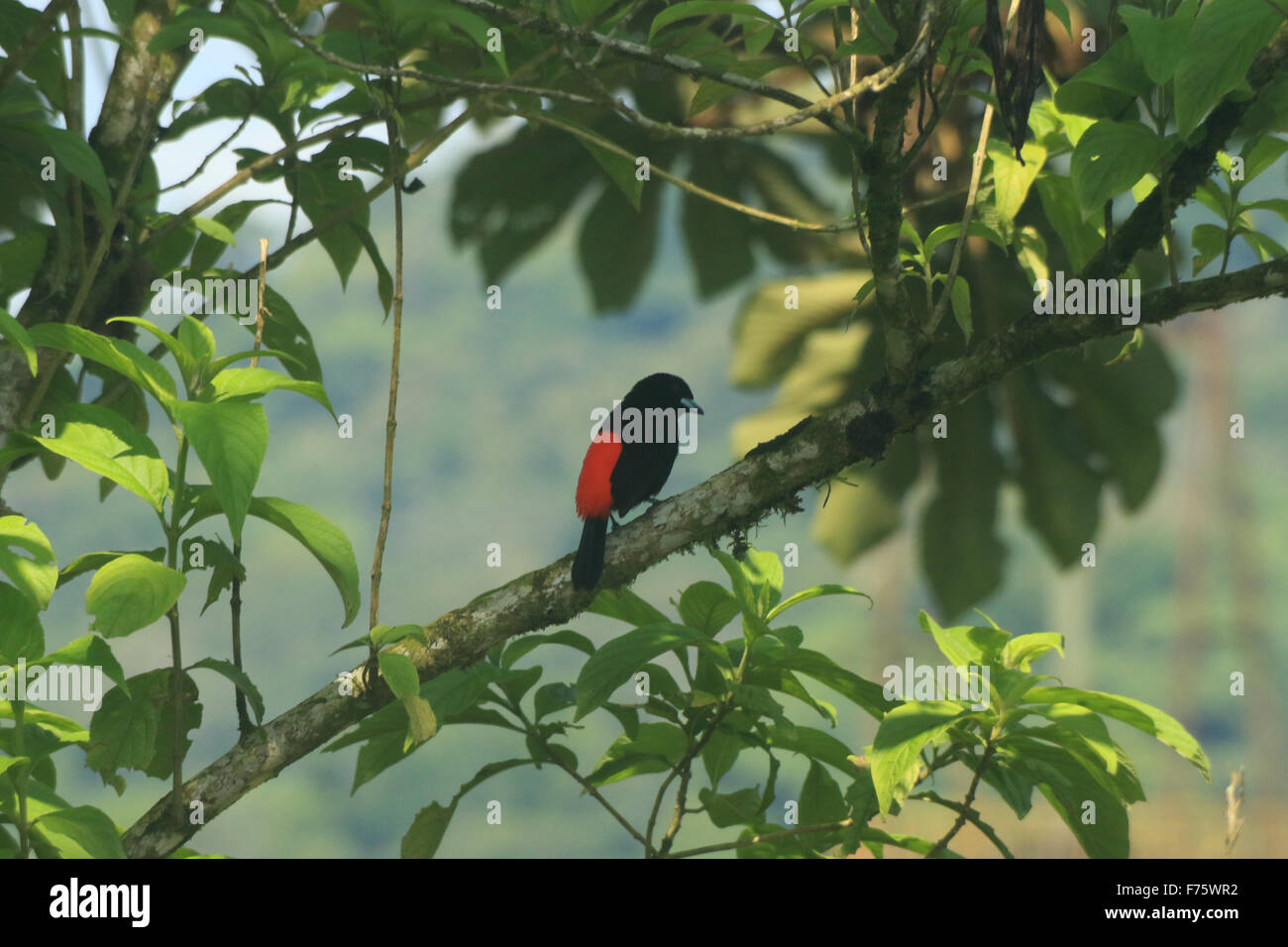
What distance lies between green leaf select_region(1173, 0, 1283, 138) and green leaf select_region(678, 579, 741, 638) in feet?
3.13

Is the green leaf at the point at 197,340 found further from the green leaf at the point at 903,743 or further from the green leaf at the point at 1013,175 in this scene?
the green leaf at the point at 1013,175

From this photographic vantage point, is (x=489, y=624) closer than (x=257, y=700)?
No

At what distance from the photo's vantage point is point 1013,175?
1.89m

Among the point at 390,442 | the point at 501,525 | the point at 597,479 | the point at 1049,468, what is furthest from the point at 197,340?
the point at 501,525

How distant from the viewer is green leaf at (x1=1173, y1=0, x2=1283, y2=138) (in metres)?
1.45

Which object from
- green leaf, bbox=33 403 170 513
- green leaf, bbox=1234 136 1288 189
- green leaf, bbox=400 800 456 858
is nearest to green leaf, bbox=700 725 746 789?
green leaf, bbox=400 800 456 858

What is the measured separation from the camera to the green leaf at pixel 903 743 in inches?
57.9

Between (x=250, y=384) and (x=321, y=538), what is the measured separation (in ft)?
0.85

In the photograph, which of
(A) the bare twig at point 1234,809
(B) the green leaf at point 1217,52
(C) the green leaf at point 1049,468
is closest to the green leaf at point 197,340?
(B) the green leaf at point 1217,52

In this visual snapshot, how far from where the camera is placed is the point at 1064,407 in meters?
6.96

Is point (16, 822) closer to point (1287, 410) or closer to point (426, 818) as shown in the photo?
point (426, 818)

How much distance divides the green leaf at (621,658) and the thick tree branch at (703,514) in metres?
0.31

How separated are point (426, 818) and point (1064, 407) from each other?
5806 mm
